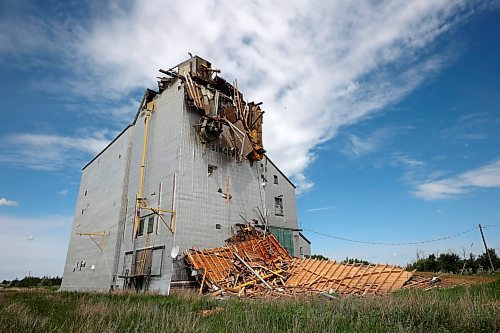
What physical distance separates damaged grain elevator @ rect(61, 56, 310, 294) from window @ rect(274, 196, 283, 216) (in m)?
0.11

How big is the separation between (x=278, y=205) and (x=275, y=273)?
11.1 metres

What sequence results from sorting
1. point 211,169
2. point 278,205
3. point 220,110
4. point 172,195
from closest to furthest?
point 172,195
point 211,169
point 220,110
point 278,205

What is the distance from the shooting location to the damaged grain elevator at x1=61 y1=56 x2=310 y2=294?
24.4m

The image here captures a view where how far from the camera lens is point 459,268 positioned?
38.7m

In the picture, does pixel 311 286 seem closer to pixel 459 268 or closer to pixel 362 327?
pixel 362 327

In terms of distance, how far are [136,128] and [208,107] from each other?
30.1 feet

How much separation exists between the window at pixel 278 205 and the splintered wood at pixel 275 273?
600 cm

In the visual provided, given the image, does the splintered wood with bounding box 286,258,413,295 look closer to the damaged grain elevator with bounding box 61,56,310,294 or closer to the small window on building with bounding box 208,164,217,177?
the damaged grain elevator with bounding box 61,56,310,294

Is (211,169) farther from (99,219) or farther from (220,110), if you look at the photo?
(99,219)

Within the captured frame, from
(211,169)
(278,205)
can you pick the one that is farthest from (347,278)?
(278,205)

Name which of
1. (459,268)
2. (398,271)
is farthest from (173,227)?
(459,268)

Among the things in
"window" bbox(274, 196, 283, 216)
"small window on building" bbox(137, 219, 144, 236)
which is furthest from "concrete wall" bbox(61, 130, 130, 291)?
"window" bbox(274, 196, 283, 216)

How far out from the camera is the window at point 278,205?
3180 centimetres

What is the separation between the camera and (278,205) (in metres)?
32.2
